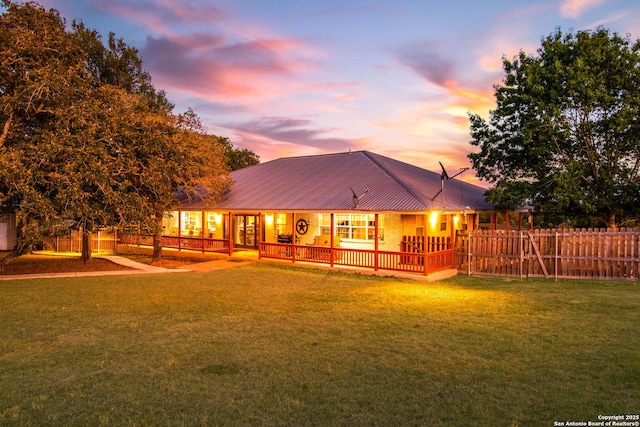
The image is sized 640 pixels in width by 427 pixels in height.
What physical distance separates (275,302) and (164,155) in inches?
399

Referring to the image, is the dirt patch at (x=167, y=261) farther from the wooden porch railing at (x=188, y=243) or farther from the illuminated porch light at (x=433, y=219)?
the illuminated porch light at (x=433, y=219)

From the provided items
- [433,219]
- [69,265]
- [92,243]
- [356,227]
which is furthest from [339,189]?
[92,243]

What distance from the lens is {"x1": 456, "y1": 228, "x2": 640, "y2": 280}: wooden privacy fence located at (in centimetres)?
1509

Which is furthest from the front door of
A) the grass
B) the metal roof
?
the grass

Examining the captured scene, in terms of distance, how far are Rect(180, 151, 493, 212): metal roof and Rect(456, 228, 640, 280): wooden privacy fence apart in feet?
7.24

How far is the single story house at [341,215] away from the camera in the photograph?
57.1 feet

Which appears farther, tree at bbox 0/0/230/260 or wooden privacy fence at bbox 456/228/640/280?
wooden privacy fence at bbox 456/228/640/280

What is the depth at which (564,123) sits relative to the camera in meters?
18.3

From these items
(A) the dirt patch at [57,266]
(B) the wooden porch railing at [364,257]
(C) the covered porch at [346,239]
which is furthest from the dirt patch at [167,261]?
(B) the wooden porch railing at [364,257]

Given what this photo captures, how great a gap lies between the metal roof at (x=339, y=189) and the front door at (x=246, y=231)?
197cm

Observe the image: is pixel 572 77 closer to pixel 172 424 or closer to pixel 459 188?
pixel 459 188

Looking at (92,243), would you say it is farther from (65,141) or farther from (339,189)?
(339,189)

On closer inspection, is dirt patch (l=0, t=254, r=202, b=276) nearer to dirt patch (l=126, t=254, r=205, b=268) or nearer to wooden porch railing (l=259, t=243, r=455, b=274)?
dirt patch (l=126, t=254, r=205, b=268)

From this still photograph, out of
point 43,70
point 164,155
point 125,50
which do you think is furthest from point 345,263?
point 125,50
